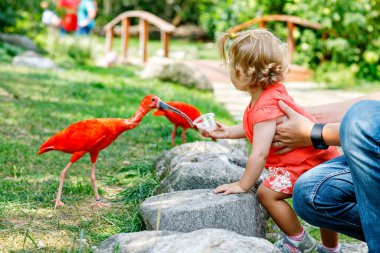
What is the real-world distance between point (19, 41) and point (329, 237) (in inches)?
447

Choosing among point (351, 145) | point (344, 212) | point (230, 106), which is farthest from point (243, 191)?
point (230, 106)

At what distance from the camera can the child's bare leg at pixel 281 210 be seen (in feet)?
10.1

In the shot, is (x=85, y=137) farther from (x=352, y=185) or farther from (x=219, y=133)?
(x=352, y=185)

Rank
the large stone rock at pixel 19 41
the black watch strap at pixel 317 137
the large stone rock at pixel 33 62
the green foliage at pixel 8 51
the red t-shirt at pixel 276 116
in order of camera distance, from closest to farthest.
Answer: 1. the black watch strap at pixel 317 137
2. the red t-shirt at pixel 276 116
3. the large stone rock at pixel 33 62
4. the green foliage at pixel 8 51
5. the large stone rock at pixel 19 41

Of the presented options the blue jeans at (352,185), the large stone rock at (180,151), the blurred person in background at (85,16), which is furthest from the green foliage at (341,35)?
the blue jeans at (352,185)

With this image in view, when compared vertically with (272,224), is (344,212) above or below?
above

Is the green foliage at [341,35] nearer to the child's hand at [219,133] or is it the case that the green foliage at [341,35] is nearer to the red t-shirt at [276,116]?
the child's hand at [219,133]

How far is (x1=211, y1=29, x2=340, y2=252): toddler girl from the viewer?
3.10m

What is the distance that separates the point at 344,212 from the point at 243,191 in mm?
555

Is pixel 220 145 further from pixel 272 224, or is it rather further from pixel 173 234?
pixel 173 234

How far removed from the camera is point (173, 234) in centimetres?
267

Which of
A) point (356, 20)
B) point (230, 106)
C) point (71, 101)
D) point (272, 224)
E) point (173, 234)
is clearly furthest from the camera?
point (356, 20)

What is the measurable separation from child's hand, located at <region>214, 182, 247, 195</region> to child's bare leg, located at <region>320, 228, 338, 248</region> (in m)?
0.50

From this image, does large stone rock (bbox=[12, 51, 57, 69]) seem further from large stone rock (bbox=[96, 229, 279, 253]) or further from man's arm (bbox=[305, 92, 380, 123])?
large stone rock (bbox=[96, 229, 279, 253])
